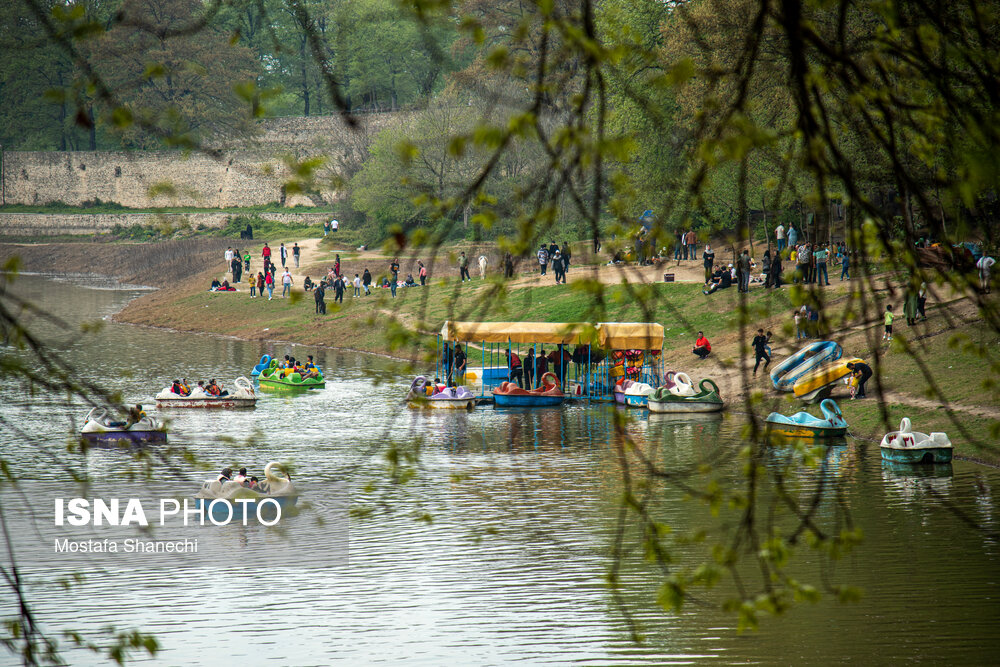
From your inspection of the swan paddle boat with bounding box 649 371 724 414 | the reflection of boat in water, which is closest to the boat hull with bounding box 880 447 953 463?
the reflection of boat in water

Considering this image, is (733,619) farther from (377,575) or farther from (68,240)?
(68,240)

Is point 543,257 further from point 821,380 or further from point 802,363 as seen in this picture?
point 821,380

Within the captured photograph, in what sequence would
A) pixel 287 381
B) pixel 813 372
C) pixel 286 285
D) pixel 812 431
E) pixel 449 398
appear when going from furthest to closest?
pixel 286 285 < pixel 287 381 < pixel 449 398 < pixel 813 372 < pixel 812 431

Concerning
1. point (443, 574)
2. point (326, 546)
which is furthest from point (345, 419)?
point (443, 574)

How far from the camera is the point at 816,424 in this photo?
2377cm

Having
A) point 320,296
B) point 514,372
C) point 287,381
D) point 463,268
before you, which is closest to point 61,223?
point 320,296

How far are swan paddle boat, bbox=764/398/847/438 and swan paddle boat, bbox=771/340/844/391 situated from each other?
10.3 ft

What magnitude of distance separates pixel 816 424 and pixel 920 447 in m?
Answer: 3.56

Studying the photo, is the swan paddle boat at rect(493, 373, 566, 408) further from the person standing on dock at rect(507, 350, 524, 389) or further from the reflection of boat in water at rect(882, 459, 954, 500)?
the reflection of boat in water at rect(882, 459, 954, 500)

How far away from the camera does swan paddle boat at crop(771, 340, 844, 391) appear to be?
27.4 metres

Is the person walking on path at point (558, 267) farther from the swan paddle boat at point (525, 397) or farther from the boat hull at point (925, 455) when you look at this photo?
the boat hull at point (925, 455)

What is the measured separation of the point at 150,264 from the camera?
6662cm

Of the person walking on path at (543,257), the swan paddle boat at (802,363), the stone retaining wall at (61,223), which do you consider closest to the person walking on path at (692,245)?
the person walking on path at (543,257)

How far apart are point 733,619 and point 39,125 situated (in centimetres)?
7577
